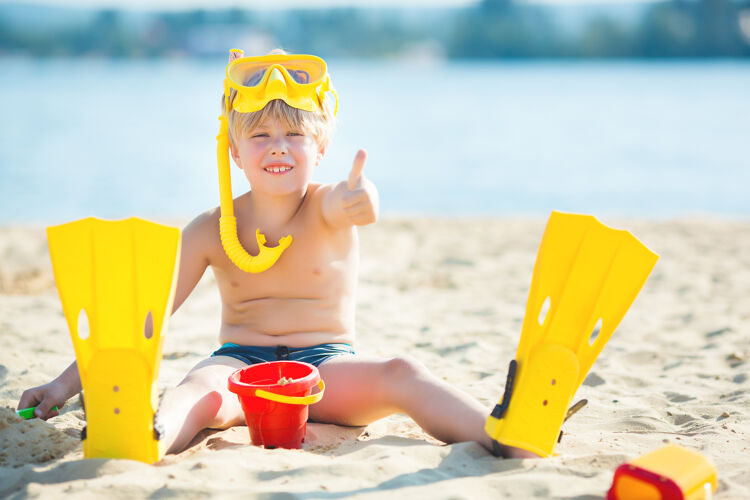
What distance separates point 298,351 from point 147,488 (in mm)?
857

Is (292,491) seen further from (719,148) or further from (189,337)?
(719,148)

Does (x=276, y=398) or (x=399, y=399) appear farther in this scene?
(x=399, y=399)

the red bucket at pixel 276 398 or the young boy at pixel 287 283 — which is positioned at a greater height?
the young boy at pixel 287 283

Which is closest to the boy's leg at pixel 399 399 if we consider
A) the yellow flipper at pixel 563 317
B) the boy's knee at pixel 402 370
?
the boy's knee at pixel 402 370

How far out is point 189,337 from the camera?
406cm

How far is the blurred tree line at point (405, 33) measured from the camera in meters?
54.3

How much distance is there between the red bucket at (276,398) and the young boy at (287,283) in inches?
A: 6.3

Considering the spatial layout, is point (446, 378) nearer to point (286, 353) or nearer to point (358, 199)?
point (286, 353)

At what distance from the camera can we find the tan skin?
2.41m

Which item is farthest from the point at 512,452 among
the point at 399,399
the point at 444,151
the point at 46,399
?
the point at 444,151

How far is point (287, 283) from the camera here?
2740 millimetres

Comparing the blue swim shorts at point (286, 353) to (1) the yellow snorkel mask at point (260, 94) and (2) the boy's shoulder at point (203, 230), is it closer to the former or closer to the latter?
(1) the yellow snorkel mask at point (260, 94)

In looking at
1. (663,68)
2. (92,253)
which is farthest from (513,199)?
(663,68)

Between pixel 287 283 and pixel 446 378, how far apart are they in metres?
1.00
